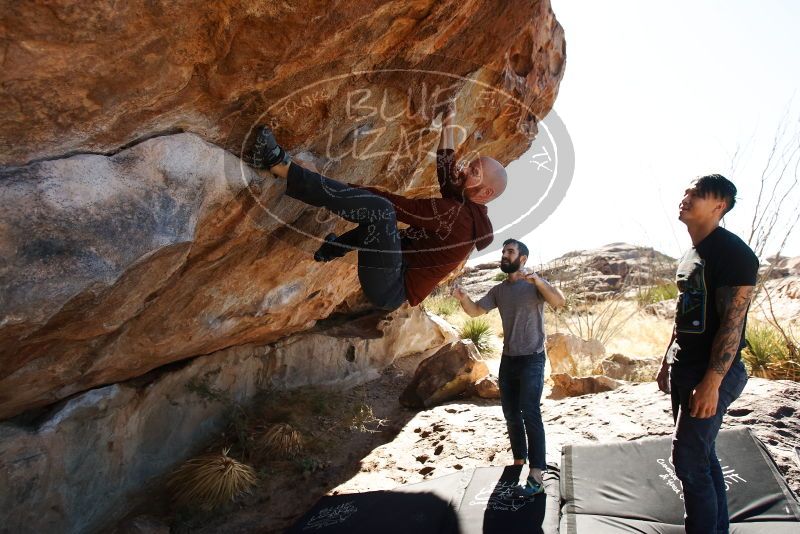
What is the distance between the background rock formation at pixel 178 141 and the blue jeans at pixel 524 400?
6.31ft

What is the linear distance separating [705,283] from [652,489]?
2.07 meters

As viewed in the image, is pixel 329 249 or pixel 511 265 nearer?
pixel 329 249

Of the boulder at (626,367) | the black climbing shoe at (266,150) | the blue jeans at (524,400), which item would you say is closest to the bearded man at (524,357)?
the blue jeans at (524,400)

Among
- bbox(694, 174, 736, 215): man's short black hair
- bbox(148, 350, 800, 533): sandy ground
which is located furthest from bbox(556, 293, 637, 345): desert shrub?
bbox(694, 174, 736, 215): man's short black hair

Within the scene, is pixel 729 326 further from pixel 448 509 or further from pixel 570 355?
pixel 570 355

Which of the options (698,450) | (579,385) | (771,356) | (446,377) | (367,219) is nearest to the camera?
(698,450)

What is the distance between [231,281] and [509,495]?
2.87m

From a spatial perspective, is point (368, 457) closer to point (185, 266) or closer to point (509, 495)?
point (509, 495)

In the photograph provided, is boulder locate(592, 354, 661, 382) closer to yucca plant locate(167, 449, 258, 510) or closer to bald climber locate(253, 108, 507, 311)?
bald climber locate(253, 108, 507, 311)

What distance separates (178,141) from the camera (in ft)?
9.50

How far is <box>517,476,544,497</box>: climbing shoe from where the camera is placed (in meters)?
4.11

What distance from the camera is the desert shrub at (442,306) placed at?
1512cm

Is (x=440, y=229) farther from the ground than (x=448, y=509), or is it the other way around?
(x=440, y=229)

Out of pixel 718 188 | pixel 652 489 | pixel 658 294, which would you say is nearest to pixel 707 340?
pixel 718 188
